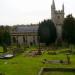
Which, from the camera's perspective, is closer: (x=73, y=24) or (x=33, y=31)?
(x=73, y=24)

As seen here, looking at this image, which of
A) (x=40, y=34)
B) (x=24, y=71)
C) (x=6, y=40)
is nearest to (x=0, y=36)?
(x=6, y=40)

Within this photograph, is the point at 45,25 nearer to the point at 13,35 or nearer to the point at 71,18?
the point at 71,18

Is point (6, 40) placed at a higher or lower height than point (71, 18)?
lower

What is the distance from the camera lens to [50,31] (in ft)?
219

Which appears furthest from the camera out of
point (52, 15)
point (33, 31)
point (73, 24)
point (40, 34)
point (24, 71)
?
point (33, 31)

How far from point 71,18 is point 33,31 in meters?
18.4

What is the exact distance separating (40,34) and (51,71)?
1709 inches

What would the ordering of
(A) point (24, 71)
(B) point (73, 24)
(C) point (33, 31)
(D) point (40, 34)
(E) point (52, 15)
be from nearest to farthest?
1. (A) point (24, 71)
2. (B) point (73, 24)
3. (D) point (40, 34)
4. (E) point (52, 15)
5. (C) point (33, 31)

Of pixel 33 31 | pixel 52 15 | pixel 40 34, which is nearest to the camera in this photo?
pixel 40 34

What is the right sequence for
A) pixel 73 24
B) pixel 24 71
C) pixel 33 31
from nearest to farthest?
pixel 24 71, pixel 73 24, pixel 33 31

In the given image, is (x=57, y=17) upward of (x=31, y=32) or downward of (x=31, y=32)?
upward

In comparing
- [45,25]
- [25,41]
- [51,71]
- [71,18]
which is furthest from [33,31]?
[51,71]

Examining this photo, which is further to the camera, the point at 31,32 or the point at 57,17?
the point at 31,32

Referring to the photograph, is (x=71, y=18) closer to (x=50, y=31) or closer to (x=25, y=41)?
(x=50, y=31)
